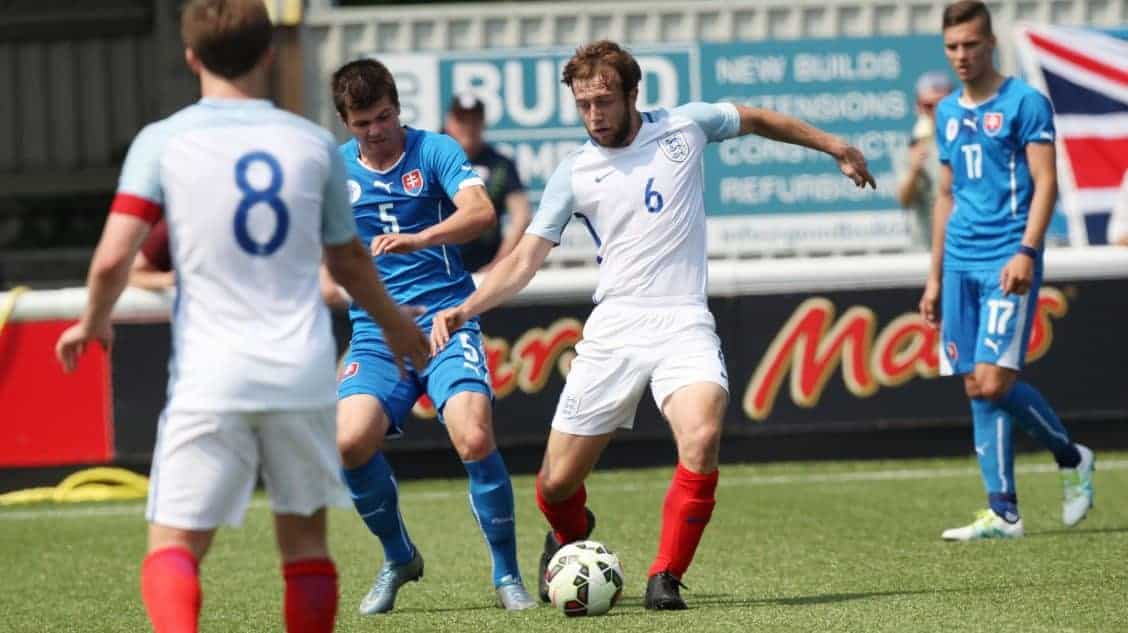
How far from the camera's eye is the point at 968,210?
905 centimetres

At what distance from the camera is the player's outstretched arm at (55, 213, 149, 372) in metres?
4.95

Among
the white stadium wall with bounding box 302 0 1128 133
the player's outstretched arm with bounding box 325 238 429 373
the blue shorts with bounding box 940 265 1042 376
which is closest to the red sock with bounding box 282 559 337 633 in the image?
the player's outstretched arm with bounding box 325 238 429 373

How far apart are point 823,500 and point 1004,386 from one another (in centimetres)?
191

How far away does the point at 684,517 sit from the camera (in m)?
7.06

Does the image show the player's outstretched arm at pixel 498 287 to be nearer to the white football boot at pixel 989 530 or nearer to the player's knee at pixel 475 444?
the player's knee at pixel 475 444

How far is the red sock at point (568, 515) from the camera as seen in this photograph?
7574 millimetres

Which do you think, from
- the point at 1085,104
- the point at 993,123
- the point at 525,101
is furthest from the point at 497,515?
the point at 1085,104

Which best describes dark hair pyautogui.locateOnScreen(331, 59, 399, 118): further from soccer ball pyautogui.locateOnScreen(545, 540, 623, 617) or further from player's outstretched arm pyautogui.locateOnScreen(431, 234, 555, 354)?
soccer ball pyautogui.locateOnScreen(545, 540, 623, 617)

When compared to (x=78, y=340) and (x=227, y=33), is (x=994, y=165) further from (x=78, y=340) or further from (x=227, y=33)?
(x=78, y=340)

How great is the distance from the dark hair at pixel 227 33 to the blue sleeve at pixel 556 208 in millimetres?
2387

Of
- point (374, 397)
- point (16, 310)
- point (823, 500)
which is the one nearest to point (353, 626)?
point (374, 397)

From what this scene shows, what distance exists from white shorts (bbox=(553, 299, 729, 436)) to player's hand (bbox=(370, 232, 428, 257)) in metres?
0.77

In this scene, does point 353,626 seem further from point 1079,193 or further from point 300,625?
point 1079,193

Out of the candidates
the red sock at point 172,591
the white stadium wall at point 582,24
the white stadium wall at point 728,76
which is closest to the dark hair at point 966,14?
the red sock at point 172,591
